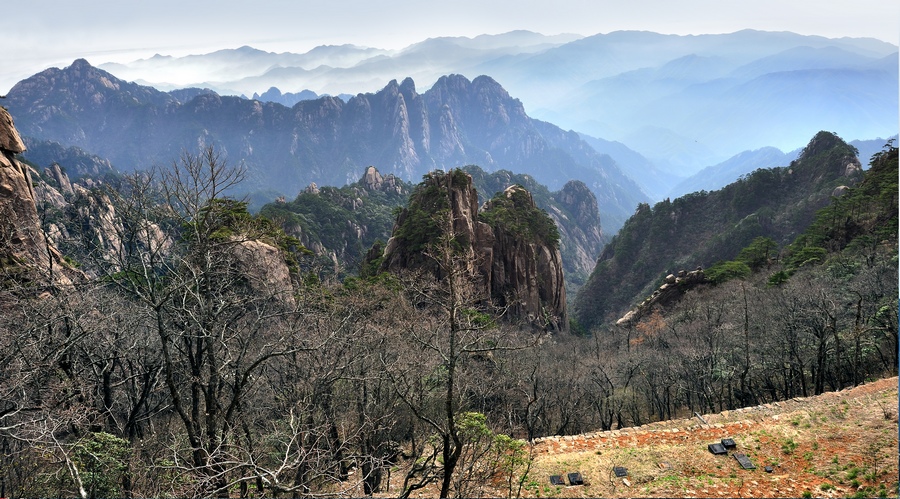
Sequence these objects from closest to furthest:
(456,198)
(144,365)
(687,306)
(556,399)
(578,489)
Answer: (578,489)
(144,365)
(556,399)
(687,306)
(456,198)

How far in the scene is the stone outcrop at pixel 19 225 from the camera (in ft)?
66.1

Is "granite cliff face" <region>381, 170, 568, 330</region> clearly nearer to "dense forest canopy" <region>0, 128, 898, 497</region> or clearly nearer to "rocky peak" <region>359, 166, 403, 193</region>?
"dense forest canopy" <region>0, 128, 898, 497</region>

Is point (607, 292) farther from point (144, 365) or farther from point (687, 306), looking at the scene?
point (144, 365)

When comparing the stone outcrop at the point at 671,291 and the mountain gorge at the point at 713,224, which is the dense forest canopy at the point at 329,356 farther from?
the mountain gorge at the point at 713,224

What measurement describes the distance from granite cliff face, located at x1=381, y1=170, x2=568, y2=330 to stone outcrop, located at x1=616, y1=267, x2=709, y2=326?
11.3m

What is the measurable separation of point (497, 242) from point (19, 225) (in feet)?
171

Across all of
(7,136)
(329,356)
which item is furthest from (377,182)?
(329,356)

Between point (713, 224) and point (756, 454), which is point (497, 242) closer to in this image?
point (756, 454)

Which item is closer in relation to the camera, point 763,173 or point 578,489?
point 578,489

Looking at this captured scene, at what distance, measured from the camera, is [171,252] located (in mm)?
13609

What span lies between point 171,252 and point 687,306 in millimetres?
55471

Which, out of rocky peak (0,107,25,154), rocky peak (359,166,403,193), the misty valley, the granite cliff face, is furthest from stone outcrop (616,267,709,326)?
rocky peak (359,166,403,193)

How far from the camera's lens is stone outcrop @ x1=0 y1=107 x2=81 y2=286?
2014 cm

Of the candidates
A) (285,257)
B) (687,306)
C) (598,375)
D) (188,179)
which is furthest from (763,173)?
(188,179)
